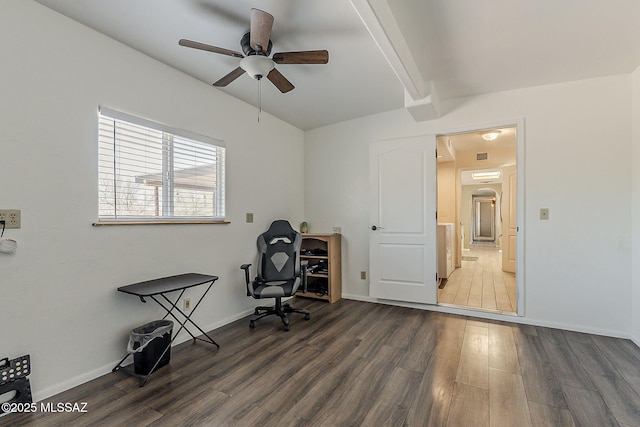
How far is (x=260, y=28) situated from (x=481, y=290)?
14.6 ft

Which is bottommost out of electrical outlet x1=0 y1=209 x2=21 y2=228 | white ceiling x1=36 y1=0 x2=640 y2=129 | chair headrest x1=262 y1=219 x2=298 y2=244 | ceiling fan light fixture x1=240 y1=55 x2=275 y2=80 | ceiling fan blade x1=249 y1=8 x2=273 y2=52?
chair headrest x1=262 y1=219 x2=298 y2=244

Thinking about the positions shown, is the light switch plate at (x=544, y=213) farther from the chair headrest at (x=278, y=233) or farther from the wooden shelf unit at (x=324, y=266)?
the chair headrest at (x=278, y=233)

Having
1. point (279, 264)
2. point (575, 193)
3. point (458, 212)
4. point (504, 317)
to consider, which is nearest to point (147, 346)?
point (279, 264)

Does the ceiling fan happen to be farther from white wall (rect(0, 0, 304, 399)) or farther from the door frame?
the door frame

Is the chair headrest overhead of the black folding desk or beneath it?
overhead

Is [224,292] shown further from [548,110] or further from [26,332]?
[548,110]

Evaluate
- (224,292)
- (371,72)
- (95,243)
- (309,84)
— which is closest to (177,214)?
(95,243)

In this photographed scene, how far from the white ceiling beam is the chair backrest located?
2.10 metres

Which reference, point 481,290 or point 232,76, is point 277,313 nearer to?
point 232,76

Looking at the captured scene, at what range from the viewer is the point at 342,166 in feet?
13.9

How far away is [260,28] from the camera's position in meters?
1.80

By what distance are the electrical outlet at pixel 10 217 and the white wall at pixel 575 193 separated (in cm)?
394

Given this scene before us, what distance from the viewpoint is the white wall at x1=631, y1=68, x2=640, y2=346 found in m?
2.60

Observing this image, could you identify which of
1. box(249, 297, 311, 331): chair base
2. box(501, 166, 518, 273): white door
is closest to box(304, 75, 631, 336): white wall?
box(249, 297, 311, 331): chair base
